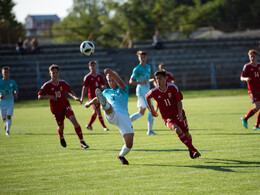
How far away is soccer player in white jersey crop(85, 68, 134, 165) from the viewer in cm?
709

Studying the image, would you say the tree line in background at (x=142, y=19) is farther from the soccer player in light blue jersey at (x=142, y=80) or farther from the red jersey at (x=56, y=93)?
the red jersey at (x=56, y=93)

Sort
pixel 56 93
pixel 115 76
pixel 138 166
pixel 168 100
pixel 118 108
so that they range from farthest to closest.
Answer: pixel 56 93 → pixel 168 100 → pixel 118 108 → pixel 138 166 → pixel 115 76

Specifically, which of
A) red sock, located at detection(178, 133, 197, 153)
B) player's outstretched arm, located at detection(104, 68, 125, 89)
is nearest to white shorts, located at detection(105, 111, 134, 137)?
player's outstretched arm, located at detection(104, 68, 125, 89)

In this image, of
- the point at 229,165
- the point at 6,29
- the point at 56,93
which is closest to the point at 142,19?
the point at 6,29

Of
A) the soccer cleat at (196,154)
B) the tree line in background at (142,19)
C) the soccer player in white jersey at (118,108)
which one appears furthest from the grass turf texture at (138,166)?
the tree line in background at (142,19)

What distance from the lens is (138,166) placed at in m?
7.17

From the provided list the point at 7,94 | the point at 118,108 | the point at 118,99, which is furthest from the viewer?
the point at 7,94

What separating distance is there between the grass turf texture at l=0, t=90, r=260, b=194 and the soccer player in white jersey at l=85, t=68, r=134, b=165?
53 cm

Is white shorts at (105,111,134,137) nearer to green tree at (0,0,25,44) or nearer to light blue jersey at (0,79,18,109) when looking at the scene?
light blue jersey at (0,79,18,109)

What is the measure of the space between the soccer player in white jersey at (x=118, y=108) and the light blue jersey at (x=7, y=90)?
7485 mm

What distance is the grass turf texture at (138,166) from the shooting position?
5.67 metres

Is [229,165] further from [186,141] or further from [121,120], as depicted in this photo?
[121,120]

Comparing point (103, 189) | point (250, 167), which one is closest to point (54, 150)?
point (103, 189)

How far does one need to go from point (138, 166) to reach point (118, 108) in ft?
3.93
